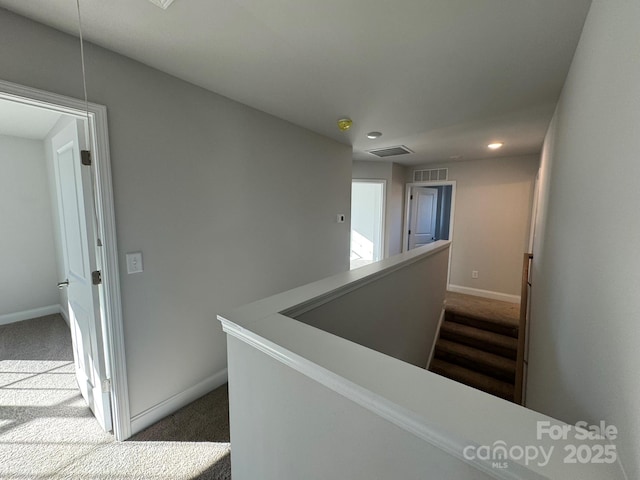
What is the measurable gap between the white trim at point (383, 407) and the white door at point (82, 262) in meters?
1.37

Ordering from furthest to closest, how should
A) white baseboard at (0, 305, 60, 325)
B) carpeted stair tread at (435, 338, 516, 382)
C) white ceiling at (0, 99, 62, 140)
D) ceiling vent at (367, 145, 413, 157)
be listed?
ceiling vent at (367, 145, 413, 157)
white baseboard at (0, 305, 60, 325)
carpeted stair tread at (435, 338, 516, 382)
white ceiling at (0, 99, 62, 140)

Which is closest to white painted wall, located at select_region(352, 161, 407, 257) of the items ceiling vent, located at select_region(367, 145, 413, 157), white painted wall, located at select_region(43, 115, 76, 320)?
ceiling vent, located at select_region(367, 145, 413, 157)

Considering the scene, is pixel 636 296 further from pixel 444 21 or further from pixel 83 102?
pixel 83 102

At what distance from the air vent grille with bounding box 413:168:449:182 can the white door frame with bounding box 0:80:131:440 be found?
463cm

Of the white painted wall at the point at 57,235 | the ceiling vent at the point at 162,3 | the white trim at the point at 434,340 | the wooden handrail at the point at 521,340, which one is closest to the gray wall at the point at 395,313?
the white trim at the point at 434,340

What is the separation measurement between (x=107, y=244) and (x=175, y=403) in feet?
4.07

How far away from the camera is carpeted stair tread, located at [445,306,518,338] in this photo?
3.35m

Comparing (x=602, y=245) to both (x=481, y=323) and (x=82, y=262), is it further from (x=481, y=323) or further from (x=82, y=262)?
(x=481, y=323)

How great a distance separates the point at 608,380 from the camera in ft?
2.08

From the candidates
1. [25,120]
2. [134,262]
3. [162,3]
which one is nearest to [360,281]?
[134,262]

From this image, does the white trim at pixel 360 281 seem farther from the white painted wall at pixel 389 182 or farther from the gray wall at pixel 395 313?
the white painted wall at pixel 389 182

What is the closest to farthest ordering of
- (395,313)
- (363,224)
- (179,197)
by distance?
(179,197) → (395,313) → (363,224)

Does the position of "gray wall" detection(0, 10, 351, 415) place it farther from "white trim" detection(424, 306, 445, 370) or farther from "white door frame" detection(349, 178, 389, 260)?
"white door frame" detection(349, 178, 389, 260)

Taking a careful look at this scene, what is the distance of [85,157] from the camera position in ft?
4.95
